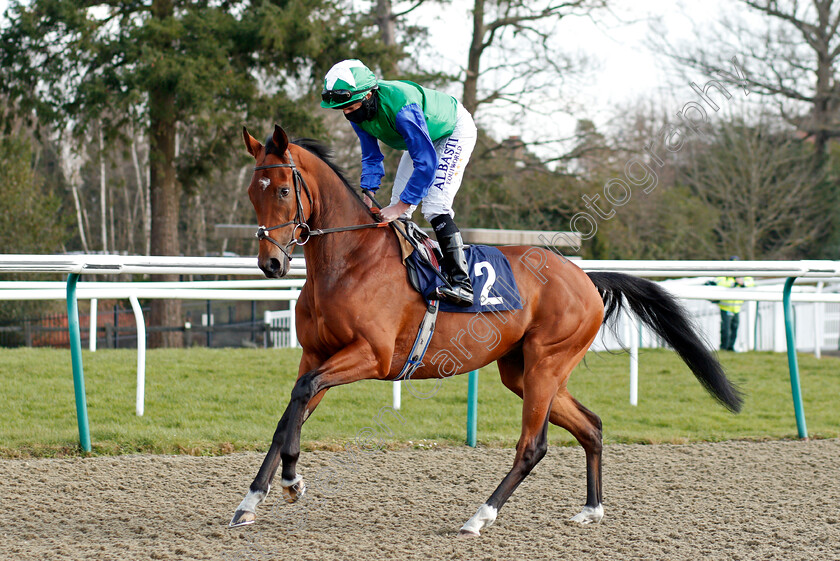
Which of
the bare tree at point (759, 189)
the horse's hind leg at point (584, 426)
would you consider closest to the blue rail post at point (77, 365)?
the horse's hind leg at point (584, 426)

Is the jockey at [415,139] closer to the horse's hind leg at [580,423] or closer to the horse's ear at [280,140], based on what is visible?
the horse's ear at [280,140]

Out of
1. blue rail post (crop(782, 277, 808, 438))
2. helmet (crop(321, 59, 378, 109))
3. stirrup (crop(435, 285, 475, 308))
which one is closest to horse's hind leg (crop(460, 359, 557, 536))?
stirrup (crop(435, 285, 475, 308))

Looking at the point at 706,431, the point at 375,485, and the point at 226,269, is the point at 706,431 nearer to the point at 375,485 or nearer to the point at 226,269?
the point at 375,485

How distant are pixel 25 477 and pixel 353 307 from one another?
2.02m

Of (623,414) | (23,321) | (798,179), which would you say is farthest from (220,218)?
(623,414)

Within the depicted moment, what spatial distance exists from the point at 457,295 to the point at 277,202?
91 centimetres

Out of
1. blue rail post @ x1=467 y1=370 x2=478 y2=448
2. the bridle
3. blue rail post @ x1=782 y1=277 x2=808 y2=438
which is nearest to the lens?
the bridle

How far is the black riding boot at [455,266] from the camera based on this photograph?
11.7 feet

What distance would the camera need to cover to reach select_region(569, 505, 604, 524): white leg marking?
3496 mm

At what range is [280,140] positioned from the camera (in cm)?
320

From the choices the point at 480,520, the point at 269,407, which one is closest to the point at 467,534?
the point at 480,520

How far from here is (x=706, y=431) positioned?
584cm

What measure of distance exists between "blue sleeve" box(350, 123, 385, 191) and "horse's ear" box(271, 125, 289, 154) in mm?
596

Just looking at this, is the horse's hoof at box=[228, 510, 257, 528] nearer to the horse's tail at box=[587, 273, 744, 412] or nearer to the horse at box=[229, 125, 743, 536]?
the horse at box=[229, 125, 743, 536]
